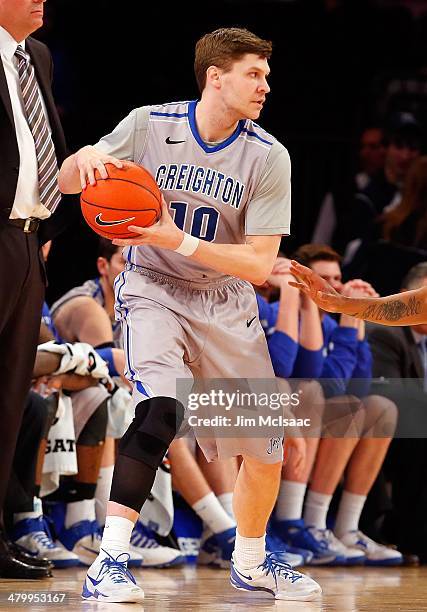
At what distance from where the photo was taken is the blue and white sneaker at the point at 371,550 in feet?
18.4

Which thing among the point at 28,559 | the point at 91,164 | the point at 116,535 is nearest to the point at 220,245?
the point at 91,164

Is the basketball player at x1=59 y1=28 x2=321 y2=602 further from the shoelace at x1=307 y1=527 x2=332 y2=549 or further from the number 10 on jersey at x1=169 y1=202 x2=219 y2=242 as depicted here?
the shoelace at x1=307 y1=527 x2=332 y2=549

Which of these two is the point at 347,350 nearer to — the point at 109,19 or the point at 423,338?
the point at 423,338

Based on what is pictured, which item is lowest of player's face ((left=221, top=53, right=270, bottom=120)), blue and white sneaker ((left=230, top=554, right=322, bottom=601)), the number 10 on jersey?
blue and white sneaker ((left=230, top=554, right=322, bottom=601))

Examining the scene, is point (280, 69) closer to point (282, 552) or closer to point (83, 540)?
point (282, 552)

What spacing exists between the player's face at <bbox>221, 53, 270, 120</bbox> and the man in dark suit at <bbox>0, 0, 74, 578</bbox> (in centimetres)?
69

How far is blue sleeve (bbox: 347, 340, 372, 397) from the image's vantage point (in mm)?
5812

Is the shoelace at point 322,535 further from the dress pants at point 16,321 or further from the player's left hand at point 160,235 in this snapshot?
the player's left hand at point 160,235

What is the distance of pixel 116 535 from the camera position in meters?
3.41

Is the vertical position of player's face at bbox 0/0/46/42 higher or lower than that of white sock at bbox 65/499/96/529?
higher

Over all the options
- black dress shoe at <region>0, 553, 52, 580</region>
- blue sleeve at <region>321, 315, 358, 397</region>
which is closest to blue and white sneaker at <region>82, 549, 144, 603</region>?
black dress shoe at <region>0, 553, 52, 580</region>

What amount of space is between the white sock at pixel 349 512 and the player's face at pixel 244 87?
2.67 meters

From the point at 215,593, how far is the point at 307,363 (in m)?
1.80

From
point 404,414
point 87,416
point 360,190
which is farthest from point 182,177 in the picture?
point 360,190
